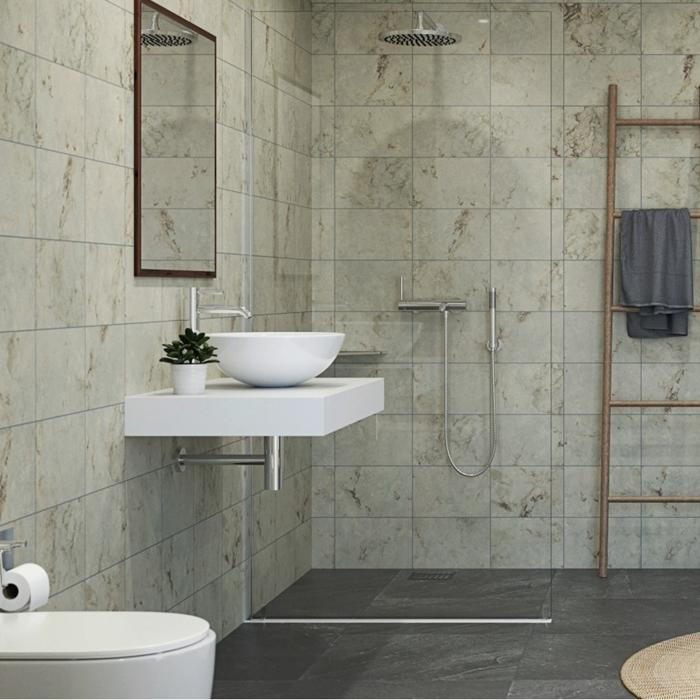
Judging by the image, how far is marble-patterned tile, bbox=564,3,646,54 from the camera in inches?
187

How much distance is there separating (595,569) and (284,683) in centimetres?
150

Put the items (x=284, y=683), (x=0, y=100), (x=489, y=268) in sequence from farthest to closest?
(x=489, y=268) → (x=284, y=683) → (x=0, y=100)

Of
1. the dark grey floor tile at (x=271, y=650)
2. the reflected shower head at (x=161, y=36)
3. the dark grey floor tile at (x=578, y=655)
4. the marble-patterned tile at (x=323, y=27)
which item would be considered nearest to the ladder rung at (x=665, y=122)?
the marble-patterned tile at (x=323, y=27)

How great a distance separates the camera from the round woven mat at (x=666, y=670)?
12.4ft

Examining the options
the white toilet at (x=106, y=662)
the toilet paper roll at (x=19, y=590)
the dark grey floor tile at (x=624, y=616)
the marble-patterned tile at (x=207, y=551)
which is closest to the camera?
the white toilet at (x=106, y=662)

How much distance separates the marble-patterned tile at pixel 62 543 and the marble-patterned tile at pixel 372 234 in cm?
173

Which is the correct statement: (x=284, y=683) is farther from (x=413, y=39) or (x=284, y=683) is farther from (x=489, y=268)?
(x=413, y=39)

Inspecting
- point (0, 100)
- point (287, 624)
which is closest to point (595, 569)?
point (287, 624)

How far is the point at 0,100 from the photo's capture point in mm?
2877

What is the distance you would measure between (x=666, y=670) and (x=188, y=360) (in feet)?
5.95

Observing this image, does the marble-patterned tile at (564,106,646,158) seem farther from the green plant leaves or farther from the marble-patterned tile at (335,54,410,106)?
the green plant leaves

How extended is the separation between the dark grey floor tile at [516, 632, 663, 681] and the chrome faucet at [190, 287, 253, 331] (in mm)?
1508

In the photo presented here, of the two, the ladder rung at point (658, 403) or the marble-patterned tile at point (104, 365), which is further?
the ladder rung at point (658, 403)

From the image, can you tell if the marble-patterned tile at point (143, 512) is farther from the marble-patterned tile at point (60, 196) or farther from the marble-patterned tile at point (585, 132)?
the marble-patterned tile at point (585, 132)
